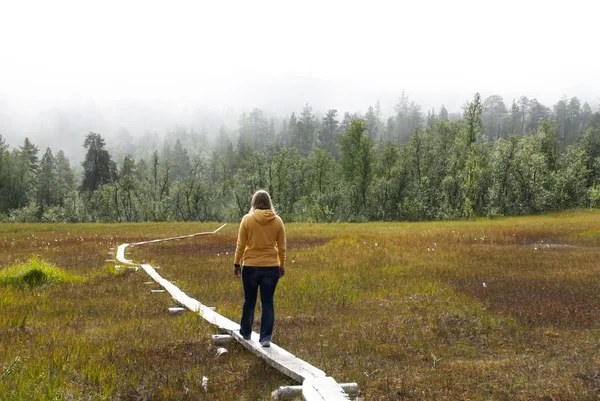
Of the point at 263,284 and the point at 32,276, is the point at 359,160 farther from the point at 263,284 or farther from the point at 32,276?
the point at 263,284

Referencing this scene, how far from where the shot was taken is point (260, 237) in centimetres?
857

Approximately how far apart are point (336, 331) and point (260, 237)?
2873 mm

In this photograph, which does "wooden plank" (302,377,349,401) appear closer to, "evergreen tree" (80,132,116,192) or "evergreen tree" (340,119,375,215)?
"evergreen tree" (340,119,375,215)

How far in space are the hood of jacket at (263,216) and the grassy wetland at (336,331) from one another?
2.36 metres

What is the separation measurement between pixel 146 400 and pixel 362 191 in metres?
76.3

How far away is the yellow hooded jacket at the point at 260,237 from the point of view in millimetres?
8523

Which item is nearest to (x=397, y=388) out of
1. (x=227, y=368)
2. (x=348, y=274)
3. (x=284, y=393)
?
(x=284, y=393)

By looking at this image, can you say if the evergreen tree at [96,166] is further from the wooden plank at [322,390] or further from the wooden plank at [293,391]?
the wooden plank at [322,390]

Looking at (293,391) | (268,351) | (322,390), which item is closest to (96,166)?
(268,351)

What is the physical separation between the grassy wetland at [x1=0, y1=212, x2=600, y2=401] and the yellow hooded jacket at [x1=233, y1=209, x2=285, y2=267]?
5.50ft

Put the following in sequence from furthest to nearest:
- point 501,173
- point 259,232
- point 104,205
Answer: point 104,205
point 501,173
point 259,232

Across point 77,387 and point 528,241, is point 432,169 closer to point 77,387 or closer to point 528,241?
point 528,241

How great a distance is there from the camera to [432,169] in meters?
80.6

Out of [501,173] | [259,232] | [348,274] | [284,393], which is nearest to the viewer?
[284,393]
